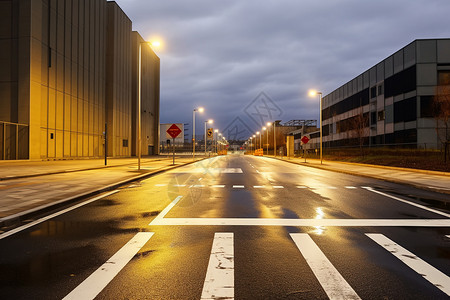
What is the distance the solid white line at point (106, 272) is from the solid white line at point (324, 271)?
258 cm

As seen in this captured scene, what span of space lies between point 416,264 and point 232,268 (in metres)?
2.56

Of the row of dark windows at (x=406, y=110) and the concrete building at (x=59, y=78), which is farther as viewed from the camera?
the row of dark windows at (x=406, y=110)

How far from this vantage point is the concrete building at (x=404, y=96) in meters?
35.8

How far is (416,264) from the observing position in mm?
4141

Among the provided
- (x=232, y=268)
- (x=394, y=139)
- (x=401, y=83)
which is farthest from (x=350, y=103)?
(x=232, y=268)

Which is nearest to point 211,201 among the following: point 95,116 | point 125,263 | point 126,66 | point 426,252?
point 125,263

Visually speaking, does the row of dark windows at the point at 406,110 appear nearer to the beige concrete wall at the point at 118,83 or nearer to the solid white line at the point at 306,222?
the solid white line at the point at 306,222

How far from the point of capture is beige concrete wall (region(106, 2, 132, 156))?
165ft

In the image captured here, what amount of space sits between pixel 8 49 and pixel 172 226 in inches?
1393

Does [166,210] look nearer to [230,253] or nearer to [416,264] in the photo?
[230,253]

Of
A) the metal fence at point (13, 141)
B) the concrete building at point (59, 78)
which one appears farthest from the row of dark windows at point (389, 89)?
the metal fence at point (13, 141)

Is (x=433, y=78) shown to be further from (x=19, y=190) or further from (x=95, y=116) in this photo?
(x=95, y=116)

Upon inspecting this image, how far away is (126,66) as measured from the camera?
57.2m

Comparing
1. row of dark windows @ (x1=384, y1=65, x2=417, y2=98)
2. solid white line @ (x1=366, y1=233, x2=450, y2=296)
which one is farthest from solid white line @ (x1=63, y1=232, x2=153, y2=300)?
row of dark windows @ (x1=384, y1=65, x2=417, y2=98)
